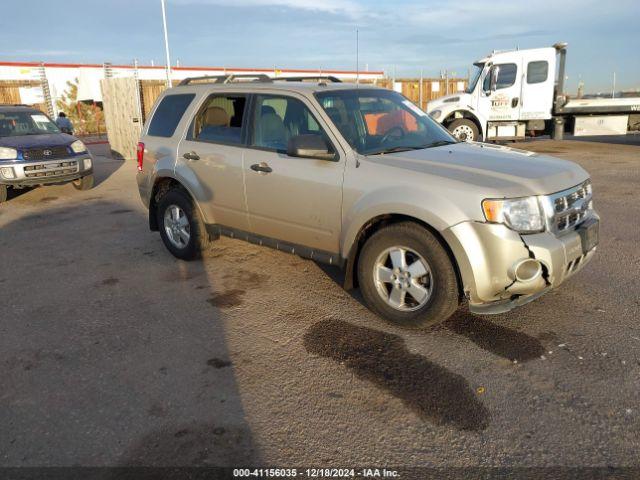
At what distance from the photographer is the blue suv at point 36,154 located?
Answer: 9.34m

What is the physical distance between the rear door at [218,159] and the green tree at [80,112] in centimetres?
2452

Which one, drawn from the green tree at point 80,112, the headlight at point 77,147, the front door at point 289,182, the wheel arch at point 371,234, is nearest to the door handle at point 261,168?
the front door at point 289,182

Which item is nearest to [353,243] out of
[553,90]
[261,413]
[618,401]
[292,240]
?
[292,240]

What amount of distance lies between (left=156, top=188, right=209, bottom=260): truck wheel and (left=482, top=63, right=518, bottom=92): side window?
12067 millimetres

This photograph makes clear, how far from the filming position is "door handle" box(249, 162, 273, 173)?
4.52 m

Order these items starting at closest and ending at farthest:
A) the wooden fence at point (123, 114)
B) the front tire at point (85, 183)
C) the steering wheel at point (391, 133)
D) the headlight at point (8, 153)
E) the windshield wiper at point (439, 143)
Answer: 1. the steering wheel at point (391, 133)
2. the windshield wiper at point (439, 143)
3. the headlight at point (8, 153)
4. the front tire at point (85, 183)
5. the wooden fence at point (123, 114)

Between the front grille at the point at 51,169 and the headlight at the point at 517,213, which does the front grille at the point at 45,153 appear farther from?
the headlight at the point at 517,213

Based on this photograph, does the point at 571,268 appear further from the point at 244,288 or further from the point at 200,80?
the point at 200,80

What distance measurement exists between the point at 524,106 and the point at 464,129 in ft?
6.08

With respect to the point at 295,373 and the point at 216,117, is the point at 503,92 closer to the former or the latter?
the point at 216,117

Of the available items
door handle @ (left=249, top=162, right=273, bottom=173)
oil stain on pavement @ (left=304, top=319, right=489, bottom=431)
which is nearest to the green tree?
door handle @ (left=249, top=162, right=273, bottom=173)

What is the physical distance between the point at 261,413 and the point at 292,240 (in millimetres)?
1946

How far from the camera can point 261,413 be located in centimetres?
288

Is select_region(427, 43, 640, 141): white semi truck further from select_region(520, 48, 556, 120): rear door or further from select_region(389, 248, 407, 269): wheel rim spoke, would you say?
select_region(389, 248, 407, 269): wheel rim spoke
